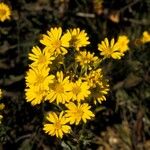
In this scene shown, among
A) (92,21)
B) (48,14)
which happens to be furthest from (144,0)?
(48,14)

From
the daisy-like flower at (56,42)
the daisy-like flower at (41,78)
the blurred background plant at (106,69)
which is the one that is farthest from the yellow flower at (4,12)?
the daisy-like flower at (41,78)

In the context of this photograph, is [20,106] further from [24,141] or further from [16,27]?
[16,27]

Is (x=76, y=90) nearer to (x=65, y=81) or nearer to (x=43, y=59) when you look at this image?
(x=65, y=81)

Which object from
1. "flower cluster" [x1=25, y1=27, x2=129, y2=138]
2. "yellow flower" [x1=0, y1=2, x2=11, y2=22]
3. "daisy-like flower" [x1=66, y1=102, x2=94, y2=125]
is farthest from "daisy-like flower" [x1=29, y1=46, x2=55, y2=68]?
"yellow flower" [x1=0, y1=2, x2=11, y2=22]

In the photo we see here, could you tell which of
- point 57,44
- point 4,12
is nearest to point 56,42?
point 57,44

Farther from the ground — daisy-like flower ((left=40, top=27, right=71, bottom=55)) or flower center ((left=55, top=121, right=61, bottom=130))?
daisy-like flower ((left=40, top=27, right=71, bottom=55))

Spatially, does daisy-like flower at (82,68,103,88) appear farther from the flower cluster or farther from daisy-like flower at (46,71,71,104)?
daisy-like flower at (46,71,71,104)
